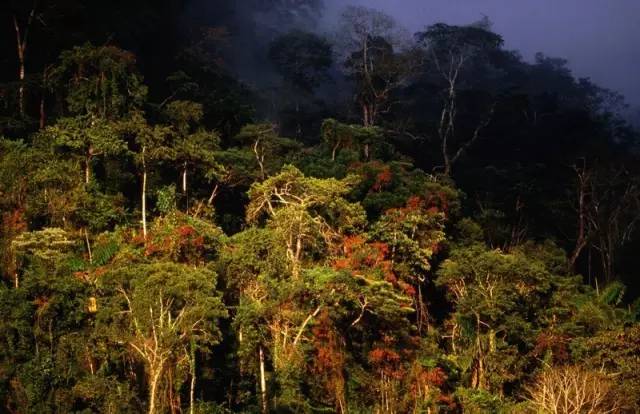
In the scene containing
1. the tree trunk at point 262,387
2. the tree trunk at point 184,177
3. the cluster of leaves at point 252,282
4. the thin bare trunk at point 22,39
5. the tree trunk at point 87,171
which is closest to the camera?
the cluster of leaves at point 252,282

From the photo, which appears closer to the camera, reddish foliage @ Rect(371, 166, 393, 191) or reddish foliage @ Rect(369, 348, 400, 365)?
reddish foliage @ Rect(369, 348, 400, 365)

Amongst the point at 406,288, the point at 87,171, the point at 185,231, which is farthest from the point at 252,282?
the point at 87,171

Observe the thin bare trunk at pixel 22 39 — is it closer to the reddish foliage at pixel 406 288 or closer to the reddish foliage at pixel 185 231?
the reddish foliage at pixel 185 231

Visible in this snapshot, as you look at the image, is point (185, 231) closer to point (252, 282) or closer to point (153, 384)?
point (252, 282)

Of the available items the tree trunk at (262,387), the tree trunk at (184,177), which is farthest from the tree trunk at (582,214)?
the tree trunk at (184,177)

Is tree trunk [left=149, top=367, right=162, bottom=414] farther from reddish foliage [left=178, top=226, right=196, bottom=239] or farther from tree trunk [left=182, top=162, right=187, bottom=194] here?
tree trunk [left=182, top=162, right=187, bottom=194]

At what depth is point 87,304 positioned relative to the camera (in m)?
17.3

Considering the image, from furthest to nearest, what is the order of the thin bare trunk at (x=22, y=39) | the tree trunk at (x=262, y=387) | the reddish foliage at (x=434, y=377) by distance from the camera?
the thin bare trunk at (x=22, y=39)
the reddish foliage at (x=434, y=377)
the tree trunk at (x=262, y=387)

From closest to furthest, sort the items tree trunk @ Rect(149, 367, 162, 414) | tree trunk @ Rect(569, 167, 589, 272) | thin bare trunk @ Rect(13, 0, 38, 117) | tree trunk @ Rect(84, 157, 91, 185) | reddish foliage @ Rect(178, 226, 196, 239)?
tree trunk @ Rect(149, 367, 162, 414), reddish foliage @ Rect(178, 226, 196, 239), tree trunk @ Rect(84, 157, 91, 185), thin bare trunk @ Rect(13, 0, 38, 117), tree trunk @ Rect(569, 167, 589, 272)

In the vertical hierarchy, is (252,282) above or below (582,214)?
below

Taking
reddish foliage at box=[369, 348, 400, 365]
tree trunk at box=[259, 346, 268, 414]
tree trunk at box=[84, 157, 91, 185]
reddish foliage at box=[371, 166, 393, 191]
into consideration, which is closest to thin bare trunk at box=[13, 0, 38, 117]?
tree trunk at box=[84, 157, 91, 185]

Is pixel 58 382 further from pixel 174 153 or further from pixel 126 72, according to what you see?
pixel 126 72

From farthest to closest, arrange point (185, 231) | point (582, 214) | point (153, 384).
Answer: point (582, 214) → point (185, 231) → point (153, 384)

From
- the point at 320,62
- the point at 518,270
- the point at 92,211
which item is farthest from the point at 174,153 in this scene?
the point at 320,62
